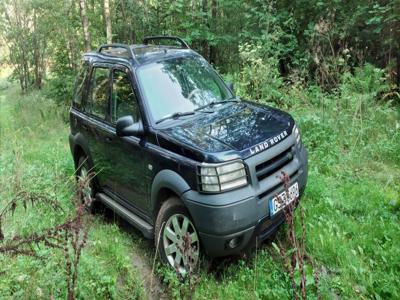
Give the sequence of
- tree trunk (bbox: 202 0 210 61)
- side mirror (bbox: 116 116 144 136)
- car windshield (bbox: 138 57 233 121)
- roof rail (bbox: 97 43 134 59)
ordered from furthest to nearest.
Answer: tree trunk (bbox: 202 0 210 61) → roof rail (bbox: 97 43 134 59) → car windshield (bbox: 138 57 233 121) → side mirror (bbox: 116 116 144 136)

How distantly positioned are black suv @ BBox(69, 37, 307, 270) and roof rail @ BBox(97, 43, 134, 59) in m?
0.03

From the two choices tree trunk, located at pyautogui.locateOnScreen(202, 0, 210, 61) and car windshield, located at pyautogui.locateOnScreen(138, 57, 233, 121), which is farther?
tree trunk, located at pyautogui.locateOnScreen(202, 0, 210, 61)

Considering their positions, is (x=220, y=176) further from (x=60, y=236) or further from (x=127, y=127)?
(x=60, y=236)

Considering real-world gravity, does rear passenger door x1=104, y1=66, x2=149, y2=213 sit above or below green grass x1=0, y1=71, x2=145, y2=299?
above

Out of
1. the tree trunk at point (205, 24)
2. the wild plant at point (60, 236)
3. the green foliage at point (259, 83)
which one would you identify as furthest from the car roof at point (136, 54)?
the tree trunk at point (205, 24)

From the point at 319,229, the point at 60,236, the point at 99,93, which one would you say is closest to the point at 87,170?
the point at 99,93

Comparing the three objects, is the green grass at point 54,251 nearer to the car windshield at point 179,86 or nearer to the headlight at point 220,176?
the headlight at point 220,176

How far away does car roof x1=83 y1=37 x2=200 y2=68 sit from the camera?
15.6ft

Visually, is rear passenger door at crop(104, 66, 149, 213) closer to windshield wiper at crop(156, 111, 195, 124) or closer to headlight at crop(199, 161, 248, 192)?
windshield wiper at crop(156, 111, 195, 124)

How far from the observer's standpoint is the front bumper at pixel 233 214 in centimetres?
345

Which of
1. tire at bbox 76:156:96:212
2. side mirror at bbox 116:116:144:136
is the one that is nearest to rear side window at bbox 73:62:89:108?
tire at bbox 76:156:96:212

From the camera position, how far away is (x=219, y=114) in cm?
446

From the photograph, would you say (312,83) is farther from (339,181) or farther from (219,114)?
(219,114)

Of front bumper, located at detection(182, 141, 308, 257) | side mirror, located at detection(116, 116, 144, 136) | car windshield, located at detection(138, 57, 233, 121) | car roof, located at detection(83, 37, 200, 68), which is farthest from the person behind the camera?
car roof, located at detection(83, 37, 200, 68)
